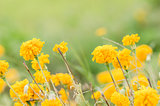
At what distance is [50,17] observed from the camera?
4.86 m

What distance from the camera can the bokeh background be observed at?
2.77m

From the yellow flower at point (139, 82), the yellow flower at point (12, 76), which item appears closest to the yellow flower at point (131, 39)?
the yellow flower at point (139, 82)

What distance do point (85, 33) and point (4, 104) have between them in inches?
82.1

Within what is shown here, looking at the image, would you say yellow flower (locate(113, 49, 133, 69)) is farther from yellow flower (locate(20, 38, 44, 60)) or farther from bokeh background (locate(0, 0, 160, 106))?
bokeh background (locate(0, 0, 160, 106))

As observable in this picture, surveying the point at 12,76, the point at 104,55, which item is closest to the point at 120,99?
the point at 104,55

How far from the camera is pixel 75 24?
425cm

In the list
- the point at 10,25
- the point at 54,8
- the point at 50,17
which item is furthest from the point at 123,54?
the point at 54,8

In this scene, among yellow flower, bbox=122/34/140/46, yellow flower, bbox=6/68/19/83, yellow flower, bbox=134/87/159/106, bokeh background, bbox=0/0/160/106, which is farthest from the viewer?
bokeh background, bbox=0/0/160/106

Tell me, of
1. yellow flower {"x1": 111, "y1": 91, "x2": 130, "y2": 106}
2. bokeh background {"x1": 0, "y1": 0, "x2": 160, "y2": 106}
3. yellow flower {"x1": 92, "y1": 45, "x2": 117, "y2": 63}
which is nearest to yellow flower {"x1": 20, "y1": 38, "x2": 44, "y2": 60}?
yellow flower {"x1": 92, "y1": 45, "x2": 117, "y2": 63}

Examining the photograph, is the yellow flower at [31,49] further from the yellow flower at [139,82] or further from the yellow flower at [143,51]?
the yellow flower at [143,51]

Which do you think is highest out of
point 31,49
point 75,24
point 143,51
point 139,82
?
point 75,24

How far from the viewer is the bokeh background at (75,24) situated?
9.08ft

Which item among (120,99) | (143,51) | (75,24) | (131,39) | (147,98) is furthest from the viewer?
(75,24)

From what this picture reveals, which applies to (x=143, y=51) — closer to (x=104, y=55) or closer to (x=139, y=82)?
(x=139, y=82)
